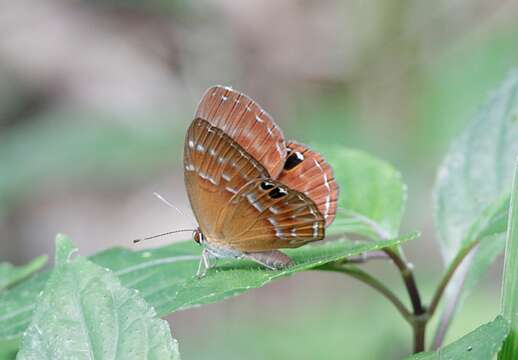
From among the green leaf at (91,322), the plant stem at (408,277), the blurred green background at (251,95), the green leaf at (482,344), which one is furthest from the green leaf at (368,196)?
the blurred green background at (251,95)

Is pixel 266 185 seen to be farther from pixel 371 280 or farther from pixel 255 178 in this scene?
pixel 371 280

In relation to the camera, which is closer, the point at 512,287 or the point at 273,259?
the point at 512,287

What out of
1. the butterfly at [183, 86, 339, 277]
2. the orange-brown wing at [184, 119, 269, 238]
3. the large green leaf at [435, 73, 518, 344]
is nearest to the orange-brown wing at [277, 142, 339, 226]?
the butterfly at [183, 86, 339, 277]

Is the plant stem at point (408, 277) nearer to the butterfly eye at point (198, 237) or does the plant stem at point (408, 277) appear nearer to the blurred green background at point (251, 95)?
the butterfly eye at point (198, 237)

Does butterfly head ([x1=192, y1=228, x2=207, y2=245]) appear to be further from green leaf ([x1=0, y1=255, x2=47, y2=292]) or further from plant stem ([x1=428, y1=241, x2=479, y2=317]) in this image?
plant stem ([x1=428, y1=241, x2=479, y2=317])

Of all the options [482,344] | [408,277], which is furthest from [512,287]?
[408,277]

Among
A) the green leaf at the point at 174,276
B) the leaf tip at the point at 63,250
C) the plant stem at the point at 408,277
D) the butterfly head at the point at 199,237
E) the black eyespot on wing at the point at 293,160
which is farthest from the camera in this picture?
the butterfly head at the point at 199,237
